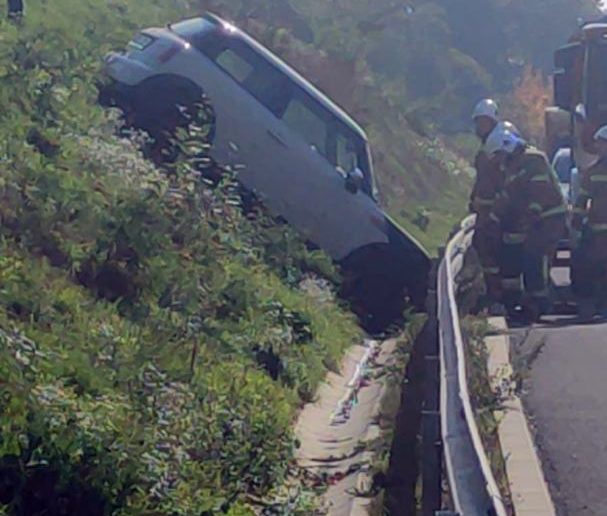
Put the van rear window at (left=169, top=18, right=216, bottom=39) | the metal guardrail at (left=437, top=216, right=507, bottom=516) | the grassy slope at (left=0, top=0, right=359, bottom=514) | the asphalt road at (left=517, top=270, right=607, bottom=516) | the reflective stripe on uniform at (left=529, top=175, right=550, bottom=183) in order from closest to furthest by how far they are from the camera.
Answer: the metal guardrail at (left=437, top=216, right=507, bottom=516)
the grassy slope at (left=0, top=0, right=359, bottom=514)
the asphalt road at (left=517, top=270, right=607, bottom=516)
the reflective stripe on uniform at (left=529, top=175, right=550, bottom=183)
the van rear window at (left=169, top=18, right=216, bottom=39)

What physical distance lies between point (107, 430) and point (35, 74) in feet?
21.5

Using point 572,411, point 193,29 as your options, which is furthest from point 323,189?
point 572,411

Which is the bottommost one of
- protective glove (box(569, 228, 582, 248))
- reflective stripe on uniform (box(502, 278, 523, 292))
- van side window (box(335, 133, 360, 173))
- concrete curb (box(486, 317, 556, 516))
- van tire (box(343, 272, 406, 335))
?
van tire (box(343, 272, 406, 335))

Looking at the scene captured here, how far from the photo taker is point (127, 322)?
368 inches

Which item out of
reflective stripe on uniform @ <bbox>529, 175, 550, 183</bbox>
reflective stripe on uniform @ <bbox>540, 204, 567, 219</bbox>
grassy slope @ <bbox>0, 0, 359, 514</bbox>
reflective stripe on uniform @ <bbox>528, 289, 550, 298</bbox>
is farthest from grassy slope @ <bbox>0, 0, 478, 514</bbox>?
Answer: reflective stripe on uniform @ <bbox>529, 175, 550, 183</bbox>

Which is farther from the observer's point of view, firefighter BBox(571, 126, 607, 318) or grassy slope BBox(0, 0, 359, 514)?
firefighter BBox(571, 126, 607, 318)

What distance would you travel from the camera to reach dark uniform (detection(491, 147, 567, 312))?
15039 mm

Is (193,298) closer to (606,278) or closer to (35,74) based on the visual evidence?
(35,74)

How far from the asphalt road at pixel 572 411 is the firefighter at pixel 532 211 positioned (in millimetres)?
1068

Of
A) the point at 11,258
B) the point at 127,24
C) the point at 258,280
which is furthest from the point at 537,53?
the point at 11,258

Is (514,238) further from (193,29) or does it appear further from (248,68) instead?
(193,29)

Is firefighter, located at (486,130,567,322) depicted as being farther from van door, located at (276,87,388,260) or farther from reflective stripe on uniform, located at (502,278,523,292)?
van door, located at (276,87,388,260)

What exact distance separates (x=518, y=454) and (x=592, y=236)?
7.65 metres

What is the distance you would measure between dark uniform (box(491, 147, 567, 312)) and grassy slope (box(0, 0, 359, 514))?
184cm
